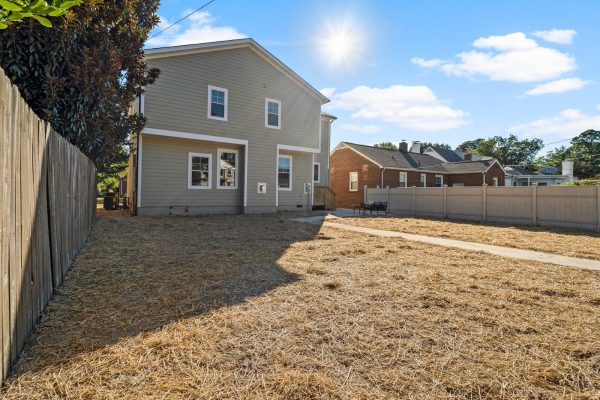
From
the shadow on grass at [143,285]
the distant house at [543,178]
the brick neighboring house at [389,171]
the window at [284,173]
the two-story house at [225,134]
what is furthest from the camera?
the distant house at [543,178]

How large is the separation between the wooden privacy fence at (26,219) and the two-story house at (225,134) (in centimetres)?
938

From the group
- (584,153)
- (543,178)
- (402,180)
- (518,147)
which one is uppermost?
(518,147)

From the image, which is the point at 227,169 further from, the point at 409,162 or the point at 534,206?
the point at 409,162

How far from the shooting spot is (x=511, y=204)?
45.1 feet

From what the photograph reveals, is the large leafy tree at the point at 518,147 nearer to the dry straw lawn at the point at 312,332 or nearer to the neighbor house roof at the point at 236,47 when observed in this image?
the neighbor house roof at the point at 236,47

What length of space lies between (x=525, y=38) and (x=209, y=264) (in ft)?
59.5

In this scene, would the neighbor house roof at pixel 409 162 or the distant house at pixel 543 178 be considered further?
the distant house at pixel 543 178

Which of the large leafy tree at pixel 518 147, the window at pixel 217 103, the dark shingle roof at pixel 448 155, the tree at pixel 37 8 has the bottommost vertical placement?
the tree at pixel 37 8

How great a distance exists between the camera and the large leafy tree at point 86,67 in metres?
5.61

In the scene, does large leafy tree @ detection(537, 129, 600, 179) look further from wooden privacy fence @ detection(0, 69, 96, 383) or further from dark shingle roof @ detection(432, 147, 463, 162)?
wooden privacy fence @ detection(0, 69, 96, 383)

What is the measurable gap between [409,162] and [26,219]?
2878cm

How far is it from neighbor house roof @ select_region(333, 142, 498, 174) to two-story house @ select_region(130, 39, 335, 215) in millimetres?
9589

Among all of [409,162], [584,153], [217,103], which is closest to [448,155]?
[409,162]

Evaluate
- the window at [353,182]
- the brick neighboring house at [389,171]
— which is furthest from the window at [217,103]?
the window at [353,182]
